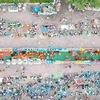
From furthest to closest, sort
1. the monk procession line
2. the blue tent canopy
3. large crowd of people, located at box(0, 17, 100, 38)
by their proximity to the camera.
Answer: the blue tent canopy
large crowd of people, located at box(0, 17, 100, 38)
the monk procession line

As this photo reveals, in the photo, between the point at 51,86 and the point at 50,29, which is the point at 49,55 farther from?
the point at 51,86

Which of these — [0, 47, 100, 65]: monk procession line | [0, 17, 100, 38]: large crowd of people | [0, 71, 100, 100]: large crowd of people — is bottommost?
[0, 71, 100, 100]: large crowd of people

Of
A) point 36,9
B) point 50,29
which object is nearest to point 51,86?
point 50,29

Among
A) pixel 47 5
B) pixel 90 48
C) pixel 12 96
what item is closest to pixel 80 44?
pixel 90 48

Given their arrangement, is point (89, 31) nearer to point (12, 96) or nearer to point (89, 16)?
point (89, 16)

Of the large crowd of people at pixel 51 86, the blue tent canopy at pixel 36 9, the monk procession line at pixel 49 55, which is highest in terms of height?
the blue tent canopy at pixel 36 9

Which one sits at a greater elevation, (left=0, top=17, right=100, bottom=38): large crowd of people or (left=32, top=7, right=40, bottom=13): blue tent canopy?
(left=32, top=7, right=40, bottom=13): blue tent canopy

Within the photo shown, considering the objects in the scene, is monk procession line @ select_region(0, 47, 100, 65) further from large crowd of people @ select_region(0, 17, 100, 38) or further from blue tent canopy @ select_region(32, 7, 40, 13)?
blue tent canopy @ select_region(32, 7, 40, 13)

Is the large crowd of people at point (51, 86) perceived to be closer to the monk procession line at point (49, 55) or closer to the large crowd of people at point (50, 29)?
the monk procession line at point (49, 55)

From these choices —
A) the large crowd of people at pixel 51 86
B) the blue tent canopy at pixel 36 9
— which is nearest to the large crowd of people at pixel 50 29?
the blue tent canopy at pixel 36 9

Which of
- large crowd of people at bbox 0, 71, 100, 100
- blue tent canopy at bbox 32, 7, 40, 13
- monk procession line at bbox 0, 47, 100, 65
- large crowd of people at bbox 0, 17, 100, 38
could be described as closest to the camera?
large crowd of people at bbox 0, 71, 100, 100

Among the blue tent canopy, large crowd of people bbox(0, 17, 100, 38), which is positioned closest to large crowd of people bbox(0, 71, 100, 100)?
large crowd of people bbox(0, 17, 100, 38)
